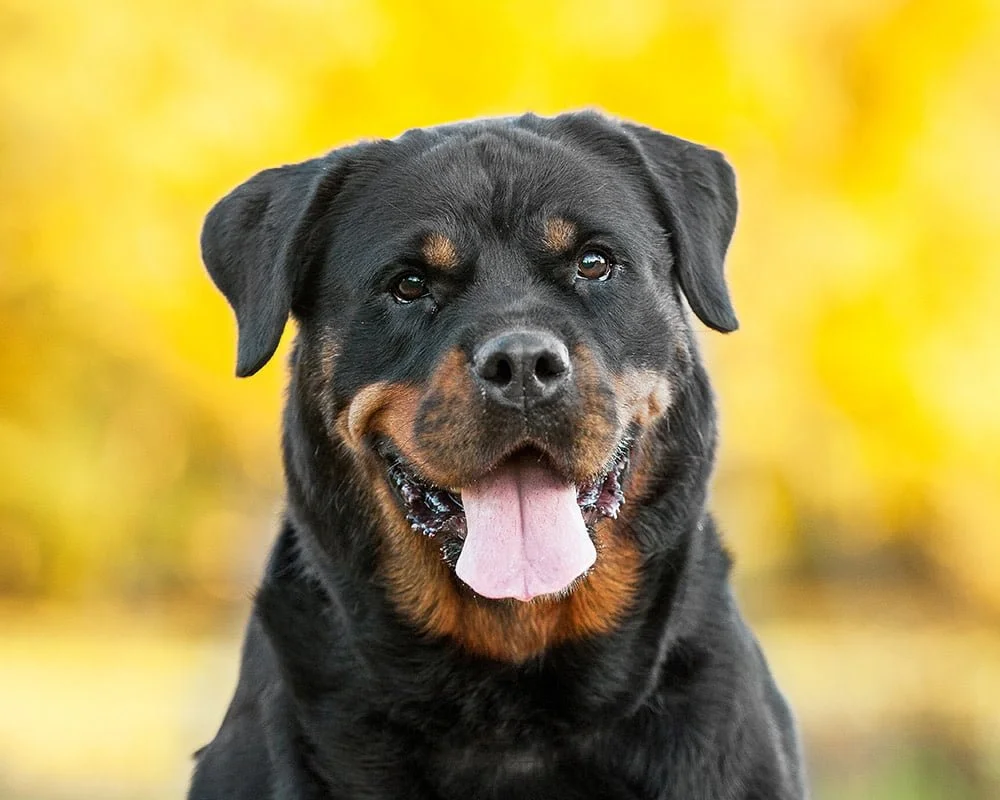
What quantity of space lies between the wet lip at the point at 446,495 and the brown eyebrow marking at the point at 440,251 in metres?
0.42

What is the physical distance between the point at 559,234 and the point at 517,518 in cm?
66

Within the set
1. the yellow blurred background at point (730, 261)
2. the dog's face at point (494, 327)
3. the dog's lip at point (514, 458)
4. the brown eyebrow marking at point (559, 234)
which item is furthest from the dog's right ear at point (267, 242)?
the yellow blurred background at point (730, 261)

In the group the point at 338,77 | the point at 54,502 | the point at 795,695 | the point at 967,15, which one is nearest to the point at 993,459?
the point at 795,695

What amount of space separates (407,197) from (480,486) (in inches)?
28.6

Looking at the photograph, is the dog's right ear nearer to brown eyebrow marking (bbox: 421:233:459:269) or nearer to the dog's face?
the dog's face

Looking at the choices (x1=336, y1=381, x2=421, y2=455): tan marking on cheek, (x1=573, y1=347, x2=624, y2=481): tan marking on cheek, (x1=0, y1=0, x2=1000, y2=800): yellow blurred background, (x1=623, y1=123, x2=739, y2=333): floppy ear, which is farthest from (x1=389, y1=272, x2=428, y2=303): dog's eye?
(x1=0, y1=0, x2=1000, y2=800): yellow blurred background

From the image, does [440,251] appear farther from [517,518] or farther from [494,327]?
[517,518]

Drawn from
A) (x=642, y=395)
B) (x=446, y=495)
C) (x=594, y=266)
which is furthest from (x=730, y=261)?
(x=446, y=495)

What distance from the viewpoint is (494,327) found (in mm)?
3221

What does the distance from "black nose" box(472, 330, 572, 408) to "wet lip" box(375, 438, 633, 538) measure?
20 cm

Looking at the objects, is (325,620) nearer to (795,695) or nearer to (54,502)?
(795,695)

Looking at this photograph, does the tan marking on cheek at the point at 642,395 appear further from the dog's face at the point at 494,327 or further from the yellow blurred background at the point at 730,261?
the yellow blurred background at the point at 730,261

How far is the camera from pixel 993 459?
10391 mm

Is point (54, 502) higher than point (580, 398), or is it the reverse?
point (580, 398)
